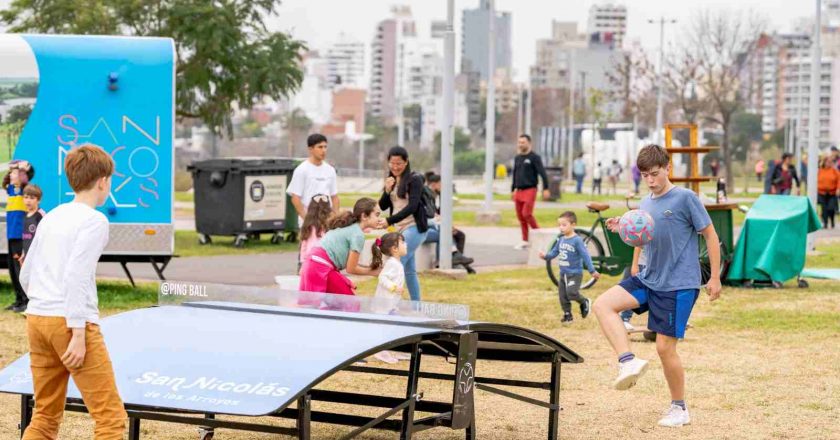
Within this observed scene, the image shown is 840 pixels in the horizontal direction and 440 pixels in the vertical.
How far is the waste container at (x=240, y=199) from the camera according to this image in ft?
77.6

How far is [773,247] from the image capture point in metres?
17.2

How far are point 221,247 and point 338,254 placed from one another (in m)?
13.3

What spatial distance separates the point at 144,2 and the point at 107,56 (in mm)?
14613

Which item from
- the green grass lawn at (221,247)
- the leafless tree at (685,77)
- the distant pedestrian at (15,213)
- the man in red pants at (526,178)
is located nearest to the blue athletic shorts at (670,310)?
the distant pedestrian at (15,213)

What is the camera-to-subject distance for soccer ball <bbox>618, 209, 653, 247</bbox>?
8.62m

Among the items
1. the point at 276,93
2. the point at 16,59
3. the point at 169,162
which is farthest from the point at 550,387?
the point at 276,93

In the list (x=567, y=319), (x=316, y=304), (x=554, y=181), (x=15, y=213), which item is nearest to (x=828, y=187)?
(x=554, y=181)

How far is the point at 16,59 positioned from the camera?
14.8 metres

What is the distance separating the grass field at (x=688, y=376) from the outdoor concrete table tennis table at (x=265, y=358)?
40cm

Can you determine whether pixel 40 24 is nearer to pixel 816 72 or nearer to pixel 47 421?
pixel 816 72

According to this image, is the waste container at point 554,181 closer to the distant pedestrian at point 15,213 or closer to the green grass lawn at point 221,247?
the green grass lawn at point 221,247

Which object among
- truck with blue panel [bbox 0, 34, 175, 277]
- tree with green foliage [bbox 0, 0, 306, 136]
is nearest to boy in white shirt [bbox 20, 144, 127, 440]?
truck with blue panel [bbox 0, 34, 175, 277]

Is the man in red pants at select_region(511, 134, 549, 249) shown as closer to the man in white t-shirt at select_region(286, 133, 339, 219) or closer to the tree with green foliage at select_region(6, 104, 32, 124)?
the man in white t-shirt at select_region(286, 133, 339, 219)

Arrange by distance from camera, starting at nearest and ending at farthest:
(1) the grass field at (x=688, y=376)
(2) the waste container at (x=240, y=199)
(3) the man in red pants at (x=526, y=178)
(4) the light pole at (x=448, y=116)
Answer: (1) the grass field at (x=688, y=376)
(4) the light pole at (x=448, y=116)
(3) the man in red pants at (x=526, y=178)
(2) the waste container at (x=240, y=199)
